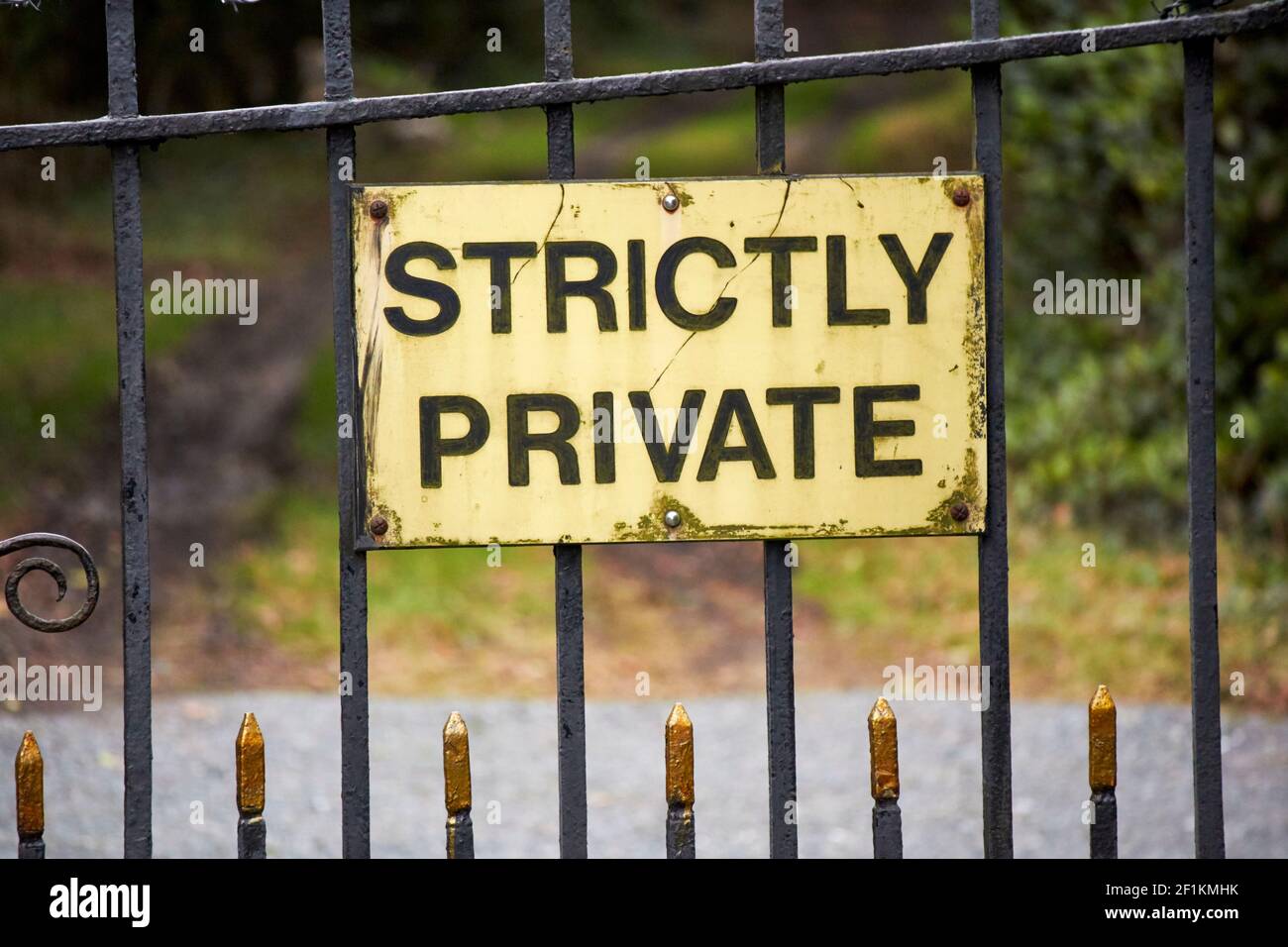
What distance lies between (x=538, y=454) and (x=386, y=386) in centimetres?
32

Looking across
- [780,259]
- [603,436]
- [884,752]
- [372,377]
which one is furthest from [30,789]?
[780,259]

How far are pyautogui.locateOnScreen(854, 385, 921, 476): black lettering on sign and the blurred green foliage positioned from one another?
14.7 ft

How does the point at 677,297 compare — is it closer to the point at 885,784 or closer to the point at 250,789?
the point at 885,784

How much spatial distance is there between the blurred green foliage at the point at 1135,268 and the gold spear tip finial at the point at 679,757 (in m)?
4.91

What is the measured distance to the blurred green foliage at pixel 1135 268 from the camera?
7211 millimetres

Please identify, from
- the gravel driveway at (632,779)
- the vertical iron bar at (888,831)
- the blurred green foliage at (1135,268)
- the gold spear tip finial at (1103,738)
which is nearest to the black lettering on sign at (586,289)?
the vertical iron bar at (888,831)

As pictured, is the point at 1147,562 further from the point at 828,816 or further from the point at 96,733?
the point at 96,733

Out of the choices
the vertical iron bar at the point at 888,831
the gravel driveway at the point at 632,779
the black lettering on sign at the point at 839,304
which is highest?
the black lettering on sign at the point at 839,304

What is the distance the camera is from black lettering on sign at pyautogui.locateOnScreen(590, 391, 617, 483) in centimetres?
250

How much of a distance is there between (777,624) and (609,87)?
105cm

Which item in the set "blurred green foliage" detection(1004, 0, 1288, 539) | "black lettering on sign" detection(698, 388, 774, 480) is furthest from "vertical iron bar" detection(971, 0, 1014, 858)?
"blurred green foliage" detection(1004, 0, 1288, 539)

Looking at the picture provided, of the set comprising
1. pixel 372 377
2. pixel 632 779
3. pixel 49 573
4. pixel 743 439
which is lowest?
pixel 632 779

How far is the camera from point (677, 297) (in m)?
2.50

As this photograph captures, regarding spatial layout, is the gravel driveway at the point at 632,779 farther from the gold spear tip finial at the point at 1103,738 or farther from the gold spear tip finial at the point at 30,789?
the gold spear tip finial at the point at 1103,738
